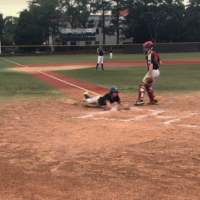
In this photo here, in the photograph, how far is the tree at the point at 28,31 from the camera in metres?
72.8

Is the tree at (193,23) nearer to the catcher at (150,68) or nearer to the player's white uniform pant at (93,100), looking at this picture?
the catcher at (150,68)

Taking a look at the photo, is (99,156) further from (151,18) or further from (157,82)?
(151,18)

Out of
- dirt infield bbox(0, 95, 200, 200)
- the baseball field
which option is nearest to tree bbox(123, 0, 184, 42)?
the baseball field

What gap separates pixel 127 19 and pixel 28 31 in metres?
24.1

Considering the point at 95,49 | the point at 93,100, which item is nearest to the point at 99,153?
the point at 93,100

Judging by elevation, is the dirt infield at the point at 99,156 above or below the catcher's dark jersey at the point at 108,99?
below

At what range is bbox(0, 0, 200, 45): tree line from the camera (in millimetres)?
70688

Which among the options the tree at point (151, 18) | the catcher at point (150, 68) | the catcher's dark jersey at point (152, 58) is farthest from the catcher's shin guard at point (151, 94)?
the tree at point (151, 18)

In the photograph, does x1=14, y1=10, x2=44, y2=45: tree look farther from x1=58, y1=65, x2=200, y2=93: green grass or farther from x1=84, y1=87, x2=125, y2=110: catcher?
x1=84, y1=87, x2=125, y2=110: catcher

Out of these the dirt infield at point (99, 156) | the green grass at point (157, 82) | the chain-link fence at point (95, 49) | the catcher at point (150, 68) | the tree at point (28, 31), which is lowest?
the dirt infield at point (99, 156)

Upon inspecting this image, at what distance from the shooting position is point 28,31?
72.2 meters

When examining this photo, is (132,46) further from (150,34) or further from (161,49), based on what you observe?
(150,34)

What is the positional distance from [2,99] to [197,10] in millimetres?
70732

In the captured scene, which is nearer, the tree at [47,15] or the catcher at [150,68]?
the catcher at [150,68]
